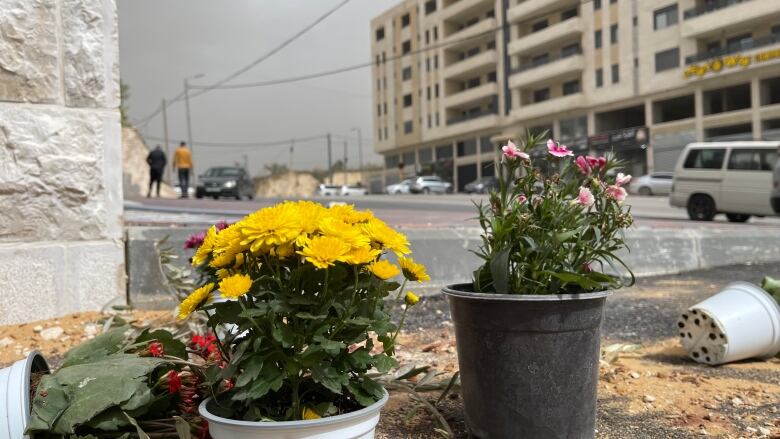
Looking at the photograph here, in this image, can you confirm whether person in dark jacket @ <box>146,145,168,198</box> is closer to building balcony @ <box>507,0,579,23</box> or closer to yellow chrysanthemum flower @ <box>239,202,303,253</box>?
yellow chrysanthemum flower @ <box>239,202,303,253</box>

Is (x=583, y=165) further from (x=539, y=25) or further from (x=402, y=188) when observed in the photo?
(x=402, y=188)

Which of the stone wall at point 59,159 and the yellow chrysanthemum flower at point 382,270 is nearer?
the yellow chrysanthemum flower at point 382,270

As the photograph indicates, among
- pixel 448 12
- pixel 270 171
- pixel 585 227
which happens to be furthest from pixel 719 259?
pixel 270 171

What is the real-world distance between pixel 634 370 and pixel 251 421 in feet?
7.05

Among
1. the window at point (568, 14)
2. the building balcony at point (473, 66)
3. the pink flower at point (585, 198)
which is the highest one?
the window at point (568, 14)

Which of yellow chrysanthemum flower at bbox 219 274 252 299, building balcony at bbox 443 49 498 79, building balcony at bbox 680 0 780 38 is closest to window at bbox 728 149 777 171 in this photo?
yellow chrysanthemum flower at bbox 219 274 252 299

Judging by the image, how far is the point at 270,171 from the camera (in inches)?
3383

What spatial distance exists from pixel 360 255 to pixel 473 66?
5137 centimetres

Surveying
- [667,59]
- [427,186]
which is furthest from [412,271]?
[427,186]

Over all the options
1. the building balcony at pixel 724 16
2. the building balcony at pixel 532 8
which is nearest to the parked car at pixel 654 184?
the building balcony at pixel 724 16

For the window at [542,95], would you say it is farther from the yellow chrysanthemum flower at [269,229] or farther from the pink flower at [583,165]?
the yellow chrysanthemum flower at [269,229]

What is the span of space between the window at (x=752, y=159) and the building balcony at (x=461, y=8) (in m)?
39.9

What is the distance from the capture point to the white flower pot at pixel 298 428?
145 centimetres

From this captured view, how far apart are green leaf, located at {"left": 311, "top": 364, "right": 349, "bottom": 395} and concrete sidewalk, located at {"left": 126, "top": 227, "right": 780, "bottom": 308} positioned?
282 cm
